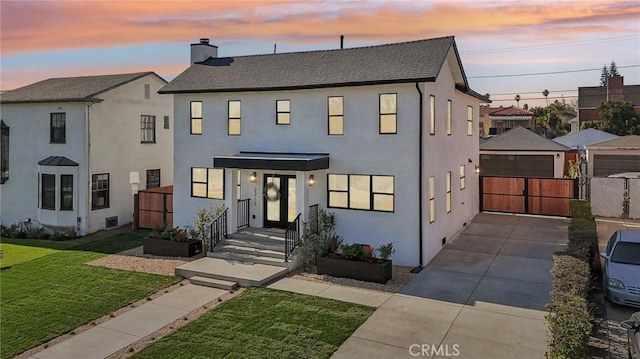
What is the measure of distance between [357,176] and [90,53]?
14698 mm

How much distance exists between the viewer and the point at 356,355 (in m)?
7.82

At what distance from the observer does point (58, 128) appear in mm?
19328

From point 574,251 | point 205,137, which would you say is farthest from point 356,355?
point 205,137

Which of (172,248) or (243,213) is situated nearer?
(172,248)

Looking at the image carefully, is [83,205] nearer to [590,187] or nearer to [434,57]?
[434,57]

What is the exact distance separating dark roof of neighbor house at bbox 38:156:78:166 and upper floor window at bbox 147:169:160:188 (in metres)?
3.62

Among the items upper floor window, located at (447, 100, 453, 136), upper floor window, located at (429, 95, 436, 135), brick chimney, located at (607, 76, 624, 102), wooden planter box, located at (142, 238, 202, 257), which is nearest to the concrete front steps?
wooden planter box, located at (142, 238, 202, 257)

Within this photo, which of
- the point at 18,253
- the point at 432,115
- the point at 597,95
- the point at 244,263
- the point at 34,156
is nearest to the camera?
the point at 244,263

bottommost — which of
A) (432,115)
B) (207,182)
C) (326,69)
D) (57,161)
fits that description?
(207,182)

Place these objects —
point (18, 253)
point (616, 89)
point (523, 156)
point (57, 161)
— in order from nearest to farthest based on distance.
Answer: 1. point (18, 253)
2. point (57, 161)
3. point (523, 156)
4. point (616, 89)

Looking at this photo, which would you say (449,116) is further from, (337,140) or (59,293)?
(59,293)

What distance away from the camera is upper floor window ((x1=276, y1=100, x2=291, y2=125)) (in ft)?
49.3

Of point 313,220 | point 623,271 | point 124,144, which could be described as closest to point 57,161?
point 124,144

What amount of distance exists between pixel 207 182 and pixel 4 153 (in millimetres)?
11794
